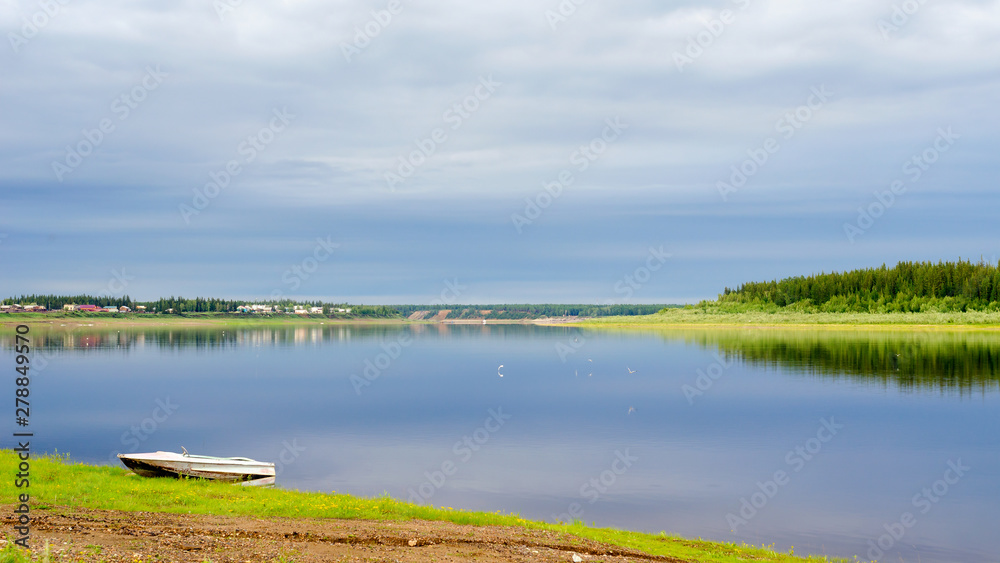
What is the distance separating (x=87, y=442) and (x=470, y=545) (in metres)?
35.9

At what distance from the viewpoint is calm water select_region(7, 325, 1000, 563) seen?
1184 inches

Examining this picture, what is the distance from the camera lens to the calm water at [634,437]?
1184 inches

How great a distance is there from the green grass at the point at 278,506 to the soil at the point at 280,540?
895mm

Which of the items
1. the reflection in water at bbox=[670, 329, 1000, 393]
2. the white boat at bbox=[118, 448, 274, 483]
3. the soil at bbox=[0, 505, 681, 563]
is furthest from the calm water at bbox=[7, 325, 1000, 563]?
the soil at bbox=[0, 505, 681, 563]

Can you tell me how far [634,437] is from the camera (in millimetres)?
48812

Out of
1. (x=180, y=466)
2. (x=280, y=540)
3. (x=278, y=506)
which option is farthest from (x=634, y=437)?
(x=280, y=540)

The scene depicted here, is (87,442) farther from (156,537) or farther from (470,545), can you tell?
(470,545)

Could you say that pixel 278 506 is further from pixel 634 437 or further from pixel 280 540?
pixel 634 437

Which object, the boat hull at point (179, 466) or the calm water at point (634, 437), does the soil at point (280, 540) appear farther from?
the calm water at point (634, 437)

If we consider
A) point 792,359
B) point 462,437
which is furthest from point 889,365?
point 462,437

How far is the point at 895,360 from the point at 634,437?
65218 mm

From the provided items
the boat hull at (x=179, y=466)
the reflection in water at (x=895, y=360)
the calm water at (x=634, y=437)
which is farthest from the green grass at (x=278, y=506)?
the reflection in water at (x=895, y=360)

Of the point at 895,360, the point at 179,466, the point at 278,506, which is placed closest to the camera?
the point at 278,506

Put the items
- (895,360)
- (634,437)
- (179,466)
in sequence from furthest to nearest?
(895,360) → (634,437) → (179,466)
